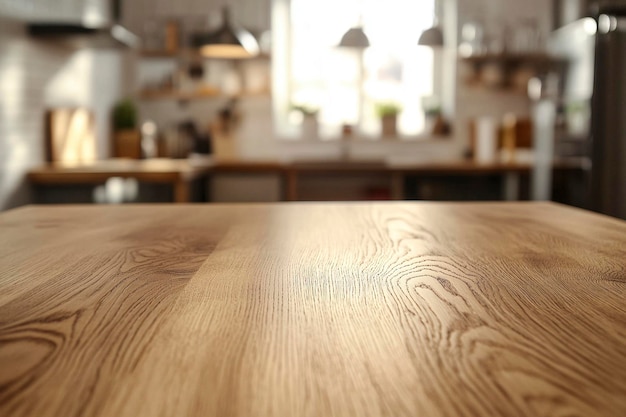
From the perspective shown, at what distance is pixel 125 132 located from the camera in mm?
5137

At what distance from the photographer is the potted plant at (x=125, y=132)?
5102 millimetres

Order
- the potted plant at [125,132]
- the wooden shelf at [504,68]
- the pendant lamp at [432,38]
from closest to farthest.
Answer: the pendant lamp at [432,38] → the potted plant at [125,132] → the wooden shelf at [504,68]

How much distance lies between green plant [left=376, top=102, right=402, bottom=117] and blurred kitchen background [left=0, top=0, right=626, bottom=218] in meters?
0.02

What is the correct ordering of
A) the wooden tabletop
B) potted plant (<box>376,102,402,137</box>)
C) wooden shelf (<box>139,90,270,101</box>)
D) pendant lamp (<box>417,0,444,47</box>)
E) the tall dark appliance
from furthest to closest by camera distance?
potted plant (<box>376,102,402,137</box>) → wooden shelf (<box>139,90,270,101</box>) → pendant lamp (<box>417,0,444,47</box>) → the tall dark appliance → the wooden tabletop

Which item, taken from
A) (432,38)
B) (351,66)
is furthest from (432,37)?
(351,66)

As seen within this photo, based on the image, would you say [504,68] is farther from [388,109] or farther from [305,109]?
[305,109]

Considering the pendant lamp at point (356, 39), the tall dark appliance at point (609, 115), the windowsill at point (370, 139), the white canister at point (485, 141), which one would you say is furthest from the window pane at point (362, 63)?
the tall dark appliance at point (609, 115)

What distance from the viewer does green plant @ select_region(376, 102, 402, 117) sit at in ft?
19.7

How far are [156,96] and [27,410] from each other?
5.48m

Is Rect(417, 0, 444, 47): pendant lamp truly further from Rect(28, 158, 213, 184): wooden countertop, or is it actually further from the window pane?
Rect(28, 158, 213, 184): wooden countertop

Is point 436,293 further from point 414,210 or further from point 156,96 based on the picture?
point 156,96

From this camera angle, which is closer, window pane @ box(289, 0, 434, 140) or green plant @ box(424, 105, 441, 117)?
green plant @ box(424, 105, 441, 117)

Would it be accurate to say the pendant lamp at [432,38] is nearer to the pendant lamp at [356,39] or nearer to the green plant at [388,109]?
the pendant lamp at [356,39]

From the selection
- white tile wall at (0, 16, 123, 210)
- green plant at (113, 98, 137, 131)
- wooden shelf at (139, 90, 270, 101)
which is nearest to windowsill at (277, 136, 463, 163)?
wooden shelf at (139, 90, 270, 101)
